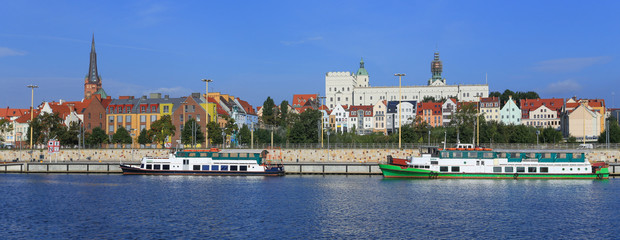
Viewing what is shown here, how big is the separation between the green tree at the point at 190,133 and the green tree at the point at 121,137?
12.5 metres

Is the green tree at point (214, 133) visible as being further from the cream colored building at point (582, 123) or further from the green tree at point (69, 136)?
the cream colored building at point (582, 123)

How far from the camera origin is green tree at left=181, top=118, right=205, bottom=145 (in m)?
119

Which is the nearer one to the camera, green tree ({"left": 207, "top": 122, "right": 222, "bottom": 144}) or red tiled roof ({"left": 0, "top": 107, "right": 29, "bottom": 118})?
green tree ({"left": 207, "top": 122, "right": 222, "bottom": 144})

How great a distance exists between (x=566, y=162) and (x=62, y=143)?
83.0m

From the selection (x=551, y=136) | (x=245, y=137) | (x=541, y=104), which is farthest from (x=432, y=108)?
(x=245, y=137)

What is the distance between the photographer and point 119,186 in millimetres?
71125

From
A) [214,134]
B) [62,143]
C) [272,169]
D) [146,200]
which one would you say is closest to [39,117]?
[62,143]

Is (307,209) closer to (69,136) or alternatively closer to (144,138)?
(144,138)

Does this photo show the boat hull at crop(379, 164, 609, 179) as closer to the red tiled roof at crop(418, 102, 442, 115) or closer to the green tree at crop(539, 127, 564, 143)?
the green tree at crop(539, 127, 564, 143)

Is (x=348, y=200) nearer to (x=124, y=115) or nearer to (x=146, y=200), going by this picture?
(x=146, y=200)

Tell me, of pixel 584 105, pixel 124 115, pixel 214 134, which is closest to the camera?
pixel 214 134

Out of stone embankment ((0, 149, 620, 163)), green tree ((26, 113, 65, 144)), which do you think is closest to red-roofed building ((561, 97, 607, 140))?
stone embankment ((0, 149, 620, 163))

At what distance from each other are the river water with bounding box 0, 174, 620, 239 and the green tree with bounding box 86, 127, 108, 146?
4657cm

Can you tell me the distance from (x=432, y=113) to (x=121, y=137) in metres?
95.9
